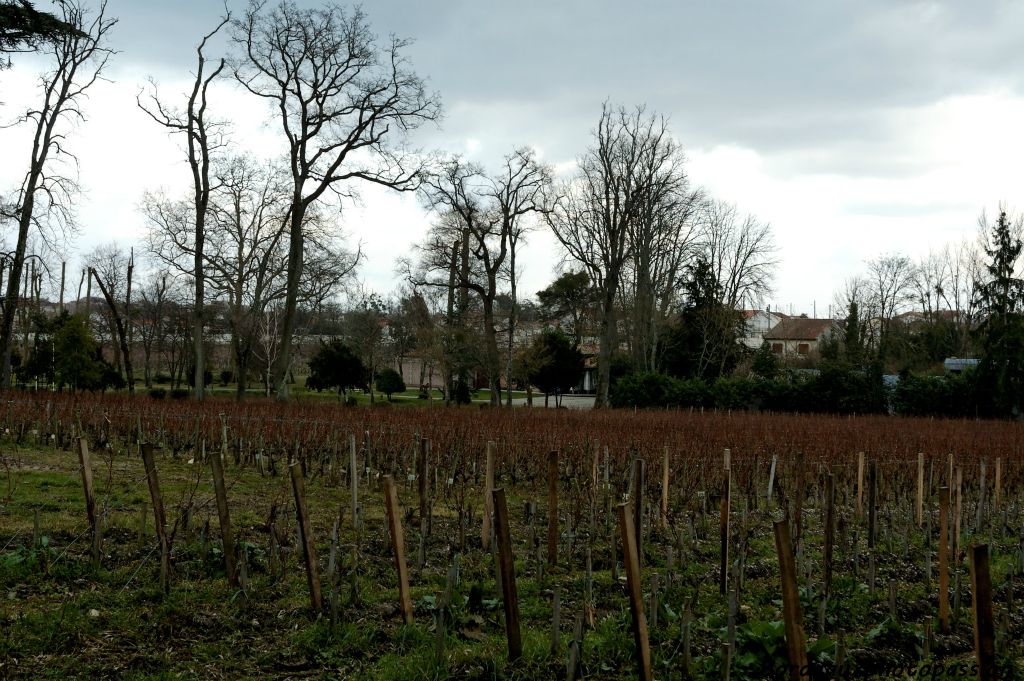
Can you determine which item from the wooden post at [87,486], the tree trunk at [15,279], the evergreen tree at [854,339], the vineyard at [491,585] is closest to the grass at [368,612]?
the vineyard at [491,585]

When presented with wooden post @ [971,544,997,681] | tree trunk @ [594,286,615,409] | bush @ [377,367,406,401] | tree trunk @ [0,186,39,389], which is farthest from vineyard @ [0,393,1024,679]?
bush @ [377,367,406,401]

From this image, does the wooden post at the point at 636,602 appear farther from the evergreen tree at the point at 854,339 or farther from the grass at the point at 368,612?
the evergreen tree at the point at 854,339

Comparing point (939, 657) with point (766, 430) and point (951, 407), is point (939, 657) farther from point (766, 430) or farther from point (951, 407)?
point (951, 407)

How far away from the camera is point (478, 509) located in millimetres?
9336

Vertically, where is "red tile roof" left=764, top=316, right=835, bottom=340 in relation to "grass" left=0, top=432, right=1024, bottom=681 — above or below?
above

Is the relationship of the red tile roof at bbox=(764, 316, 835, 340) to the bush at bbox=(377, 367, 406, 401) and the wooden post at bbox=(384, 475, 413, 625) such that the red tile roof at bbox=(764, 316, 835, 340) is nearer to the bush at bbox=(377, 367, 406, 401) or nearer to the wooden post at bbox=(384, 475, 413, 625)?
the bush at bbox=(377, 367, 406, 401)

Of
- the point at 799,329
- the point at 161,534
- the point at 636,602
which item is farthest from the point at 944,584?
the point at 799,329

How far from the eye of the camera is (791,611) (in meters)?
3.61

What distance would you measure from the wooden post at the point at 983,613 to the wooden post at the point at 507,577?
6.81ft

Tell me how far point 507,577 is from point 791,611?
1.39 meters

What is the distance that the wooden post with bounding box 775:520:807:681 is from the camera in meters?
3.54

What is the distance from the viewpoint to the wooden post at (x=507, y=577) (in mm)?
4164

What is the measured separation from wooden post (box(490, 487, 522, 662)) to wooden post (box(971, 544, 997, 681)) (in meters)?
2.08

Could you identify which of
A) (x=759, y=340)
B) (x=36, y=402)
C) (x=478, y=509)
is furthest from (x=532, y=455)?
(x=759, y=340)
